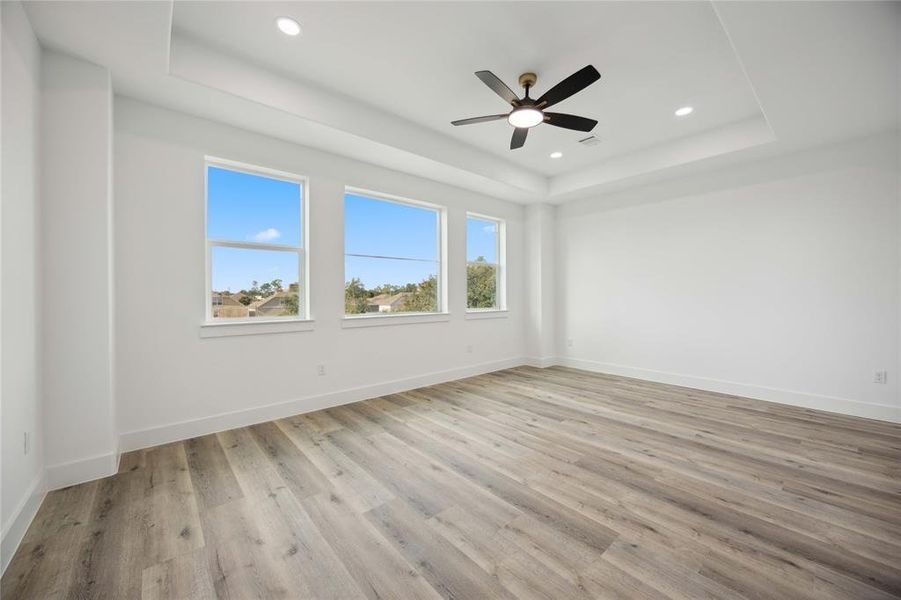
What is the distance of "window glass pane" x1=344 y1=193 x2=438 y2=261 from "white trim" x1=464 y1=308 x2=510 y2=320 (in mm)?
971

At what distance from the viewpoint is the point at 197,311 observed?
3.06 m

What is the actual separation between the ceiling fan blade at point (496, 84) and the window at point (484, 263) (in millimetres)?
2657

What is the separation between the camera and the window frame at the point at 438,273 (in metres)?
4.05

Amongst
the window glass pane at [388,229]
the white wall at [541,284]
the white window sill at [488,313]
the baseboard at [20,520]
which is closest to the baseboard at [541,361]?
the white wall at [541,284]

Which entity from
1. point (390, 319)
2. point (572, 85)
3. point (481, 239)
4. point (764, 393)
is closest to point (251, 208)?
point (390, 319)

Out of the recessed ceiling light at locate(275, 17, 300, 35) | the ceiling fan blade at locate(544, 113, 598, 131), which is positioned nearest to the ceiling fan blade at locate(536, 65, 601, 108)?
the ceiling fan blade at locate(544, 113, 598, 131)

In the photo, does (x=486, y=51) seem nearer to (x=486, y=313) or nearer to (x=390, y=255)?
(x=390, y=255)

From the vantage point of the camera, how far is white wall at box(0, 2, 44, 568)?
1701 millimetres

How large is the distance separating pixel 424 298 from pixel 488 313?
115cm

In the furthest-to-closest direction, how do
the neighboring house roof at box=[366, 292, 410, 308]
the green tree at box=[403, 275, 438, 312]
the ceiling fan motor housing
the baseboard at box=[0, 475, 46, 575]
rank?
the green tree at box=[403, 275, 438, 312]
the neighboring house roof at box=[366, 292, 410, 308]
the ceiling fan motor housing
the baseboard at box=[0, 475, 46, 575]

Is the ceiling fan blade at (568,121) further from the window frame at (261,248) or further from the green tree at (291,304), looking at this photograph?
the green tree at (291,304)

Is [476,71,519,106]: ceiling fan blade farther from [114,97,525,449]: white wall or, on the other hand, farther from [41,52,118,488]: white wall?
[41,52,118,488]: white wall

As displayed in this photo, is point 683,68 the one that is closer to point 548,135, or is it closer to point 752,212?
point 548,135

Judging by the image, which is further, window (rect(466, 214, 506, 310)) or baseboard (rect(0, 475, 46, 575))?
window (rect(466, 214, 506, 310))
